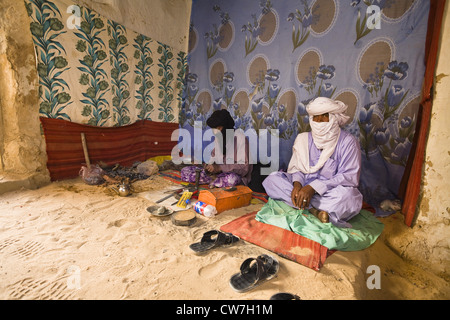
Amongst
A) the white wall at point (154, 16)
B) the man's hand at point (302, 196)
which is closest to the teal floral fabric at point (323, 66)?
the white wall at point (154, 16)

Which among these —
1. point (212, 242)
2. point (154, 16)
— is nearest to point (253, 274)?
point (212, 242)

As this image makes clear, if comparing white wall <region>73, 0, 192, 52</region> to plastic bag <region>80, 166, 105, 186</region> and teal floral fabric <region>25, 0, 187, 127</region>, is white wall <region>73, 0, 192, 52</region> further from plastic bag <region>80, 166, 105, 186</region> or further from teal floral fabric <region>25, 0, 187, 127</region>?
plastic bag <region>80, 166, 105, 186</region>

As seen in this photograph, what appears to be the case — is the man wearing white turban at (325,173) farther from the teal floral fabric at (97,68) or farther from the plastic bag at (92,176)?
the teal floral fabric at (97,68)

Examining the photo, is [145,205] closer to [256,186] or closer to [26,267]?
[26,267]

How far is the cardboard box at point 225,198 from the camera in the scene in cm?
259

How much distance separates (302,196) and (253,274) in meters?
1.14

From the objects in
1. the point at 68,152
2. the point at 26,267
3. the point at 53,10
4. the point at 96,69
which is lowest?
the point at 26,267

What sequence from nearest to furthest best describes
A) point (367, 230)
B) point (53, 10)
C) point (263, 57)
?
point (367, 230) < point (53, 10) < point (263, 57)

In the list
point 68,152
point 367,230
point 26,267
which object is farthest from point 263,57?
point 26,267

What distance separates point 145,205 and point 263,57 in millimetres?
3219

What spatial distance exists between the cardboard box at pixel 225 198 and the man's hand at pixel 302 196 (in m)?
0.64

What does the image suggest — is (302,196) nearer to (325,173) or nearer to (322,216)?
(322,216)

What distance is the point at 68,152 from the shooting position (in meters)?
3.43
